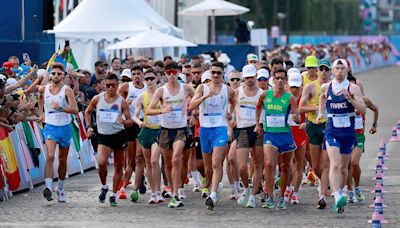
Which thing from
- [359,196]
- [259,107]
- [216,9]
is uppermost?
[216,9]

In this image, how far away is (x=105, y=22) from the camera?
30.4m

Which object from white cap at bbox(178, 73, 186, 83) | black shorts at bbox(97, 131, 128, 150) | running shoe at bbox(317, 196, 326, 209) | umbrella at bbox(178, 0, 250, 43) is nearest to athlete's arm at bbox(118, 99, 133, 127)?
black shorts at bbox(97, 131, 128, 150)

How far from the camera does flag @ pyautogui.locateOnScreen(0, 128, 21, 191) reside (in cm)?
1656

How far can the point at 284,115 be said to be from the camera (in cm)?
1509

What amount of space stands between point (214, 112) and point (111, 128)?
1.41 meters

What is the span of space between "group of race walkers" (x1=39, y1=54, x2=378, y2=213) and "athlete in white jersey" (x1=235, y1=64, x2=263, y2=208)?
0.04 feet

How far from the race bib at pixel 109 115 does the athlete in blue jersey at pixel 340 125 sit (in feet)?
9.68

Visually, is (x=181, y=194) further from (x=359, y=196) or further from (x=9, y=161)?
(x=9, y=161)

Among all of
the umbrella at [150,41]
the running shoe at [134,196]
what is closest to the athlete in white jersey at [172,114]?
the running shoe at [134,196]

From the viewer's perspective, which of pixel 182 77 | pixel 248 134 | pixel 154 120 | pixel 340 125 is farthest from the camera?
pixel 182 77

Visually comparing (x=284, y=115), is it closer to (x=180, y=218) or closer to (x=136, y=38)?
(x=180, y=218)

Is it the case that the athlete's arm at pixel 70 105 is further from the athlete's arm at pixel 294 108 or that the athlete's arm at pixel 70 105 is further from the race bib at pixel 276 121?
the athlete's arm at pixel 294 108

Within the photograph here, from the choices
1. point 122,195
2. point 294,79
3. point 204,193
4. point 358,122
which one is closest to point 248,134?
point 294,79

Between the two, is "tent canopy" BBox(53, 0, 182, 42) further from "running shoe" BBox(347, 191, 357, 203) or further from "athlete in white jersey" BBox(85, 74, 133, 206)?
"running shoe" BBox(347, 191, 357, 203)
